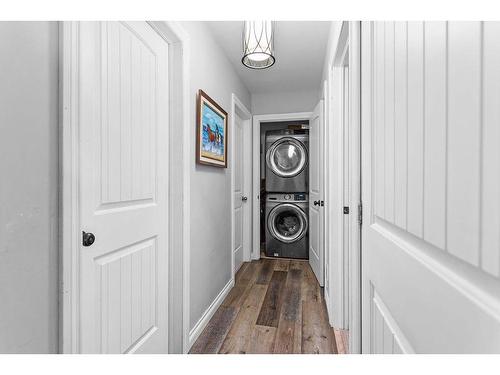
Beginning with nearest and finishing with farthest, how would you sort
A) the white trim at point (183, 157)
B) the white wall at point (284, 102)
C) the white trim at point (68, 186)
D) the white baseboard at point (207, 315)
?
1. the white trim at point (68, 186)
2. the white trim at point (183, 157)
3. the white baseboard at point (207, 315)
4. the white wall at point (284, 102)

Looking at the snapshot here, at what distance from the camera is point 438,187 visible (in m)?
0.47

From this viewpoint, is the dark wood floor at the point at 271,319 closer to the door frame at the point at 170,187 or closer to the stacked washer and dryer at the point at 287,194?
the door frame at the point at 170,187

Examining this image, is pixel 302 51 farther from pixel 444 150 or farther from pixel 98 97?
pixel 444 150

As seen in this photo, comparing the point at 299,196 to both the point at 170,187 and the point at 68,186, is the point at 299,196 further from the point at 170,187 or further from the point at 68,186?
the point at 68,186

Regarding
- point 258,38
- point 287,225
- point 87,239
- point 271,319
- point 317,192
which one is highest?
point 258,38

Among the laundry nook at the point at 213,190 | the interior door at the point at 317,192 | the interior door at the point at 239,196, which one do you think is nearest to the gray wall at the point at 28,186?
the laundry nook at the point at 213,190

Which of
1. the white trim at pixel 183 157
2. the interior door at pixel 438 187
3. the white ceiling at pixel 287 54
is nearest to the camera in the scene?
the interior door at pixel 438 187

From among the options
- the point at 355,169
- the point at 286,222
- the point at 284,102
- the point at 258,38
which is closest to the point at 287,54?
the point at 258,38

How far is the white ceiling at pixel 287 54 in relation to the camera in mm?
2248

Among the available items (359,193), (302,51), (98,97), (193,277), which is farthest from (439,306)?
(302,51)

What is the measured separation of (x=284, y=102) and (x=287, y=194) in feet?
4.27

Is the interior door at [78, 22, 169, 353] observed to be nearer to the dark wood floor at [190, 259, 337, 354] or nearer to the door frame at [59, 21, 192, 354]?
the door frame at [59, 21, 192, 354]

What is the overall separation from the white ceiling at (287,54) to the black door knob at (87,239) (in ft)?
6.14
